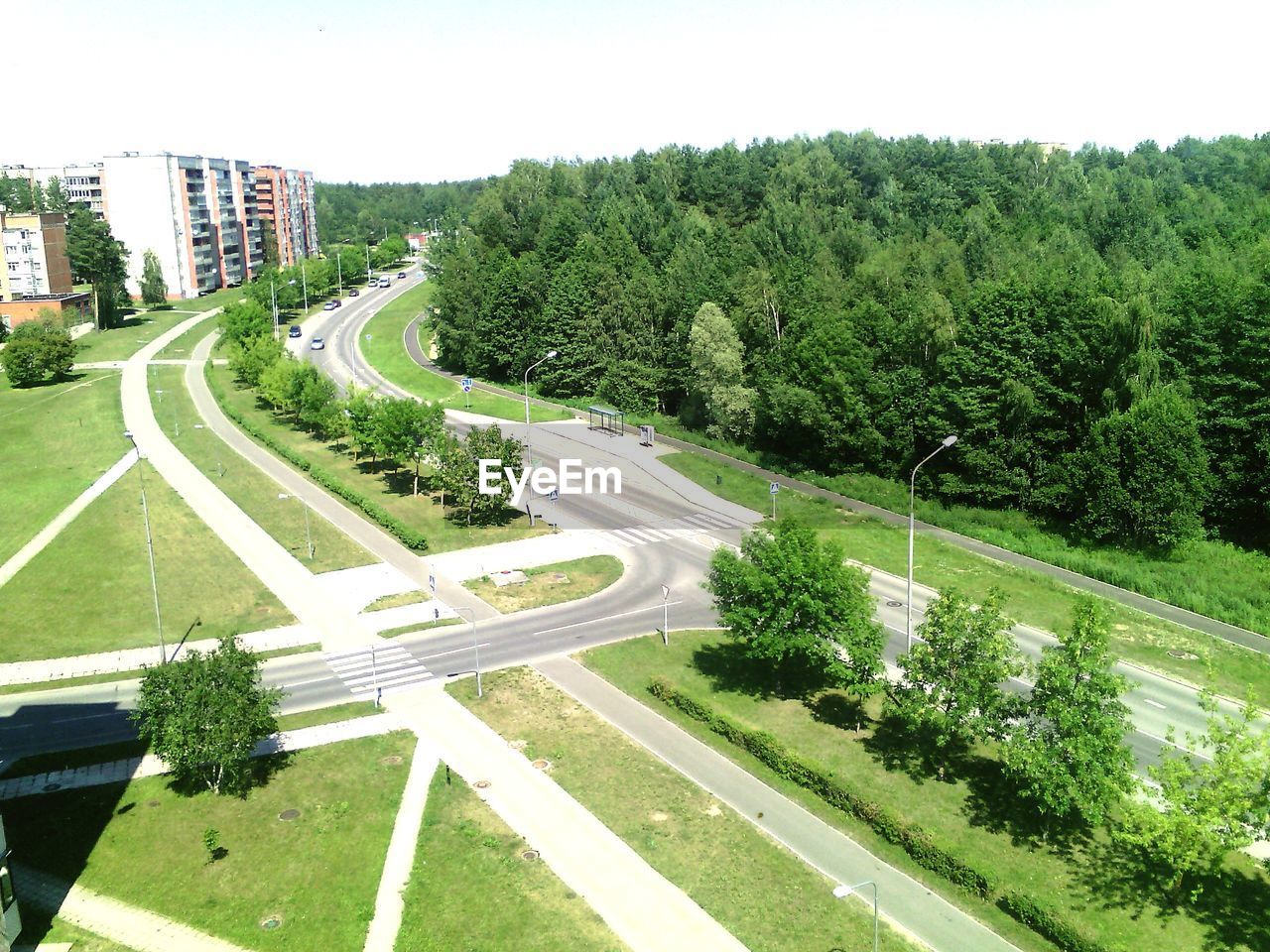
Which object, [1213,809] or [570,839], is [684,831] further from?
[1213,809]

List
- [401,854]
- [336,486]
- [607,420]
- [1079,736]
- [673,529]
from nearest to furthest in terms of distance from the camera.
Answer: [1079,736] < [401,854] < [673,529] < [336,486] < [607,420]

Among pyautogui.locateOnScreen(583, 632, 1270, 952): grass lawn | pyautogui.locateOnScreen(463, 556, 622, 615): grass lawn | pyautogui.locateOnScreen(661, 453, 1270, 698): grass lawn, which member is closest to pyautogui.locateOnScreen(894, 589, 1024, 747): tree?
pyautogui.locateOnScreen(583, 632, 1270, 952): grass lawn

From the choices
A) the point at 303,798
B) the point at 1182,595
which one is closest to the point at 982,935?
the point at 303,798

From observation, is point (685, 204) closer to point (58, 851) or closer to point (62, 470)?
point (62, 470)

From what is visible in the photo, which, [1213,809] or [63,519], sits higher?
[1213,809]

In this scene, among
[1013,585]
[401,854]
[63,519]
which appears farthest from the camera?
[63,519]

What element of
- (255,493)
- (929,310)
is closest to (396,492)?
(255,493)
